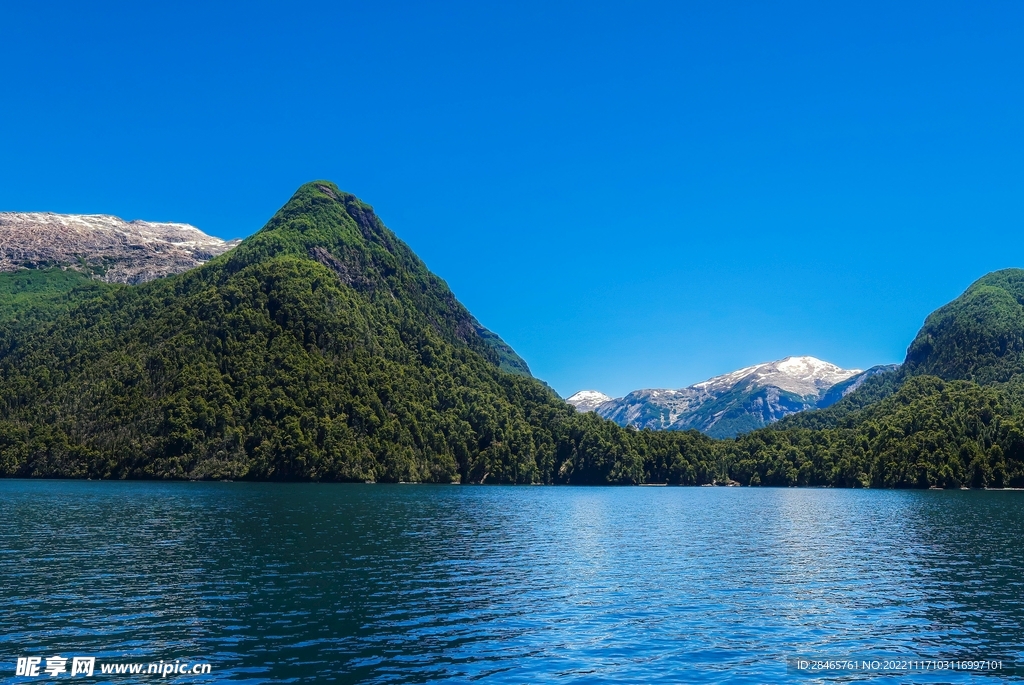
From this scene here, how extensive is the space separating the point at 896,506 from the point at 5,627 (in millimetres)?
178304

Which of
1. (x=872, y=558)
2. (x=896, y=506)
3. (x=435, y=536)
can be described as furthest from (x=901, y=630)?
(x=896, y=506)

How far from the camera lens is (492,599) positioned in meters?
56.8

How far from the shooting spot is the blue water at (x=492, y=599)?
1570 inches

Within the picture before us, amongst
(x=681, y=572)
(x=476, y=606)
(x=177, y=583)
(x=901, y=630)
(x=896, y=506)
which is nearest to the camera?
(x=901, y=630)

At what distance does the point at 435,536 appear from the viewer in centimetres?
9869

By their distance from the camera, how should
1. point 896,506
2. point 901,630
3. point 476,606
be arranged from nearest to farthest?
point 901,630, point 476,606, point 896,506

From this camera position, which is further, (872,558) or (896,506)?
(896,506)

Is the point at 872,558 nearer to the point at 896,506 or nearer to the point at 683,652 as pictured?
the point at 683,652

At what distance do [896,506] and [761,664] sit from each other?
157 metres

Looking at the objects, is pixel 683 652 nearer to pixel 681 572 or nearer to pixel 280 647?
pixel 280 647

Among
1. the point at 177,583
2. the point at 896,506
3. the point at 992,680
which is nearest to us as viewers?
the point at 992,680

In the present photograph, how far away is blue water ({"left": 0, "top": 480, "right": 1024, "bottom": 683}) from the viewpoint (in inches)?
1570

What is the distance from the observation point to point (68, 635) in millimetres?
42844

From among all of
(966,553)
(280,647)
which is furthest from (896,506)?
(280,647)
